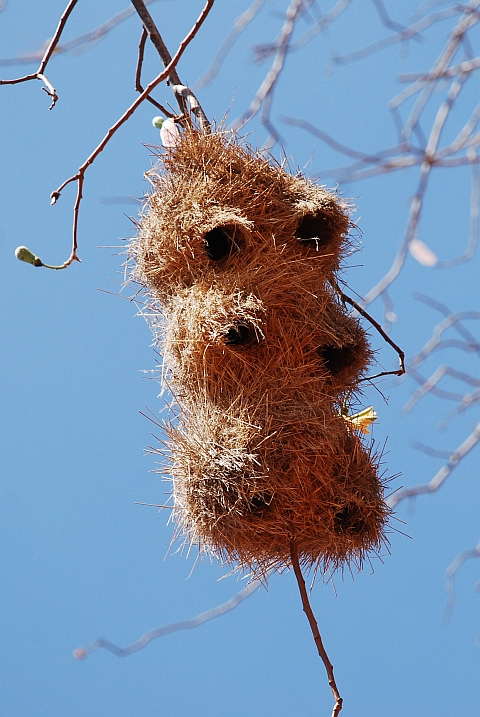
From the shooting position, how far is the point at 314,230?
2025 millimetres

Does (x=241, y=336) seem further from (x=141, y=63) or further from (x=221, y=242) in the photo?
(x=141, y=63)

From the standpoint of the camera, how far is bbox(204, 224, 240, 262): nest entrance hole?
1893 millimetres

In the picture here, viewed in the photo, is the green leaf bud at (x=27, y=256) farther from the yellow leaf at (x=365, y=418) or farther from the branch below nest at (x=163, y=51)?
the yellow leaf at (x=365, y=418)

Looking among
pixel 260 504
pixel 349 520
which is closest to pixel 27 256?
pixel 260 504

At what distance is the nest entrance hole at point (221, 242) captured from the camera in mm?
1893

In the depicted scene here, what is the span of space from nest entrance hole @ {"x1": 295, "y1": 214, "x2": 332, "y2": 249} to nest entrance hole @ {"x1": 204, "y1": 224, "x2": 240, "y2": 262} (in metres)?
0.15

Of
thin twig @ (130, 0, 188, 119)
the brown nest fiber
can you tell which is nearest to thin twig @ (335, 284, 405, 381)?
the brown nest fiber

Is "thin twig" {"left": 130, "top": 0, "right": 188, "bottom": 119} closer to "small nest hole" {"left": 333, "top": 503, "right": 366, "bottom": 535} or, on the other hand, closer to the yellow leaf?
the yellow leaf

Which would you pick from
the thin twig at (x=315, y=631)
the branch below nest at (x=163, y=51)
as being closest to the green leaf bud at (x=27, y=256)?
the branch below nest at (x=163, y=51)

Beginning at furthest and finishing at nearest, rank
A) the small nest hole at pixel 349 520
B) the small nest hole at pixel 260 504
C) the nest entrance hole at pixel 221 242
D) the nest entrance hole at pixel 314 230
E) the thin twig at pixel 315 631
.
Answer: the nest entrance hole at pixel 314 230, the nest entrance hole at pixel 221 242, the small nest hole at pixel 349 520, the small nest hole at pixel 260 504, the thin twig at pixel 315 631

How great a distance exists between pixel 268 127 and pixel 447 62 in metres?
0.36

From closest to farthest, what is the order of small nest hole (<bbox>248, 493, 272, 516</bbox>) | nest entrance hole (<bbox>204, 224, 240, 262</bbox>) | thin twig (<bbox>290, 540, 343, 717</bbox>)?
1. thin twig (<bbox>290, 540, 343, 717</bbox>)
2. small nest hole (<bbox>248, 493, 272, 516</bbox>)
3. nest entrance hole (<bbox>204, 224, 240, 262</bbox>)

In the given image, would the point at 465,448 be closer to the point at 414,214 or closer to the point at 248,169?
the point at 414,214

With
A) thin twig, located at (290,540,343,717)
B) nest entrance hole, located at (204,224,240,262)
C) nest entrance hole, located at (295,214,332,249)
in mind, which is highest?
nest entrance hole, located at (295,214,332,249)
